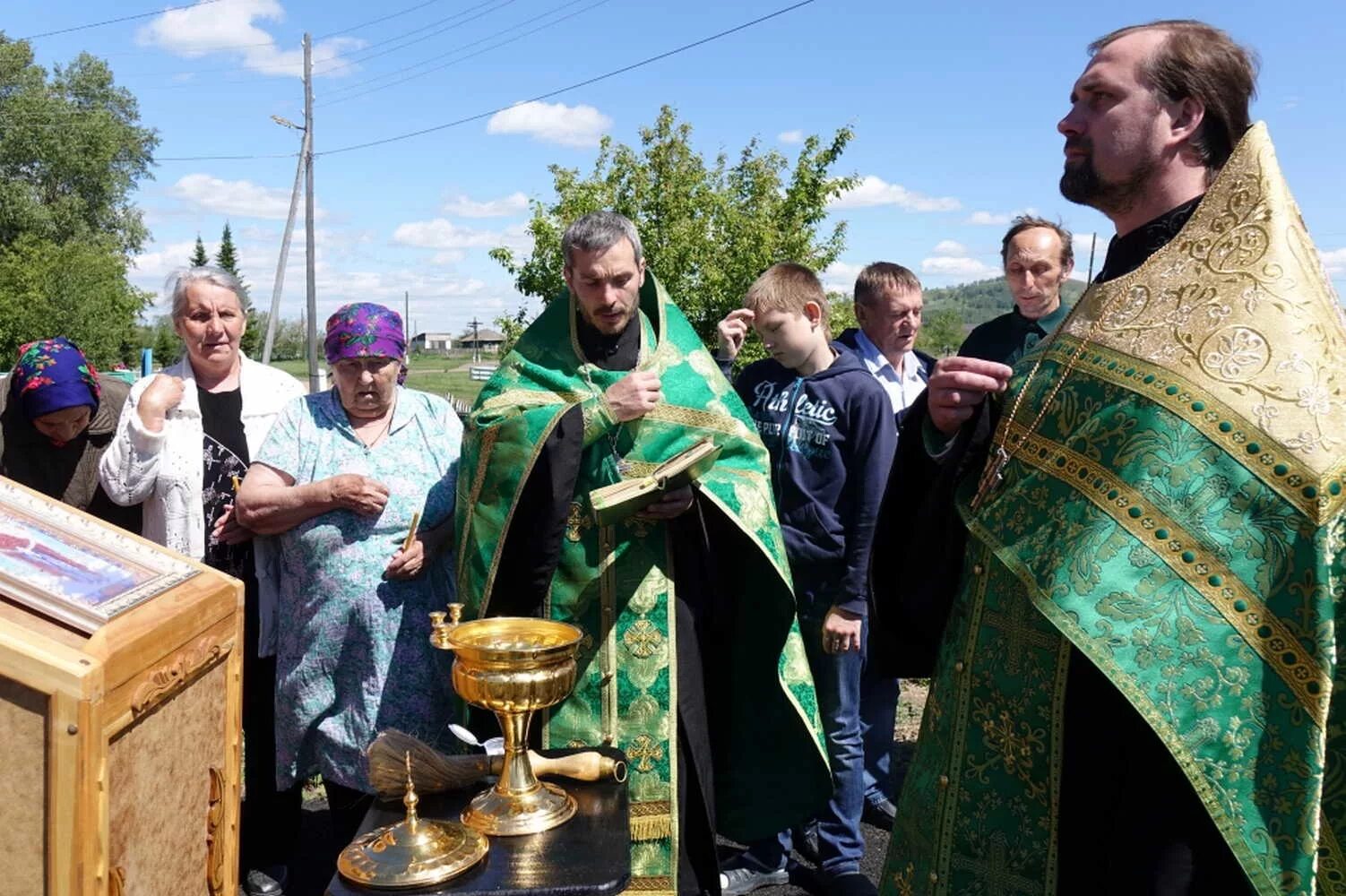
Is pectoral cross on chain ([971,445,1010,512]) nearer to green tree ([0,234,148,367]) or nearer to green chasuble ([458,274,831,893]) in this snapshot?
green chasuble ([458,274,831,893])

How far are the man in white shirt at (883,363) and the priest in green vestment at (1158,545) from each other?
2.61 metres

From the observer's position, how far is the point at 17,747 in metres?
1.38

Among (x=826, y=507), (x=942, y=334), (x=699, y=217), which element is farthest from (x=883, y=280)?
(x=942, y=334)

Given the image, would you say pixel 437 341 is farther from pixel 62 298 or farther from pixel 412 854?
pixel 412 854

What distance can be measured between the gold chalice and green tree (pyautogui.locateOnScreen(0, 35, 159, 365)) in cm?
3887

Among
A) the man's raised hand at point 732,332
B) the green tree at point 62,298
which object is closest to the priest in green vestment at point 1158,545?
the man's raised hand at point 732,332

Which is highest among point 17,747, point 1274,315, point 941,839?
point 1274,315

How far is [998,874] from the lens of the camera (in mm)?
1877

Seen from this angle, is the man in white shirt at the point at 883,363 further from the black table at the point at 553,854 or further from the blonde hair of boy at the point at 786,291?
the black table at the point at 553,854

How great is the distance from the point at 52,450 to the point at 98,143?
45.9m

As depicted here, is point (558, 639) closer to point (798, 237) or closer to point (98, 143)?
point (798, 237)

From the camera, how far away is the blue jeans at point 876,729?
4602mm

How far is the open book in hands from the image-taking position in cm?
287

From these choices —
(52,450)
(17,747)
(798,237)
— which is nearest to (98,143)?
(798,237)
